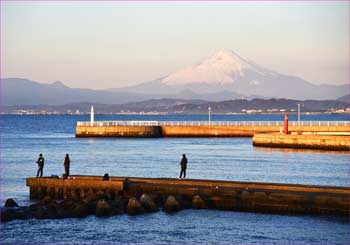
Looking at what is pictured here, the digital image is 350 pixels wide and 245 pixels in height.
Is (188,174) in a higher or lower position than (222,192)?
higher

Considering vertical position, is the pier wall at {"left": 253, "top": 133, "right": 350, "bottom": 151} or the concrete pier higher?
the pier wall at {"left": 253, "top": 133, "right": 350, "bottom": 151}

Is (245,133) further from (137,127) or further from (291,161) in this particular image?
(291,161)

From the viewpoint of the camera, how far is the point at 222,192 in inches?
1255

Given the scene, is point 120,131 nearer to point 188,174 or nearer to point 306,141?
point 306,141

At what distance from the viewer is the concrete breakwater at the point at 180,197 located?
97.9 ft

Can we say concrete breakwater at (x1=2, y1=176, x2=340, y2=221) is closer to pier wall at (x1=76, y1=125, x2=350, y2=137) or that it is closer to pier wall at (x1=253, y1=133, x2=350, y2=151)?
pier wall at (x1=253, y1=133, x2=350, y2=151)

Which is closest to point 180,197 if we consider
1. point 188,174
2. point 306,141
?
point 188,174

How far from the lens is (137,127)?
9650cm

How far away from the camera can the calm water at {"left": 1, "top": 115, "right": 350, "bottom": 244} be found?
89.7 feet

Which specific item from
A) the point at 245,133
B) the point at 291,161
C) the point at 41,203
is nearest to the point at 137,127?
the point at 245,133

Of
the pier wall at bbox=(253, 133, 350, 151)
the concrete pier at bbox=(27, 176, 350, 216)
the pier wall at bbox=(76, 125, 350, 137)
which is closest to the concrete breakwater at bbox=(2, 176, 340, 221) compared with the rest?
the concrete pier at bbox=(27, 176, 350, 216)

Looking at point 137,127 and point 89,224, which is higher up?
point 137,127

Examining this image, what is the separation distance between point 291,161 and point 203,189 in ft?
83.0

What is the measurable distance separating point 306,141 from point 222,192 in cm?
3735
